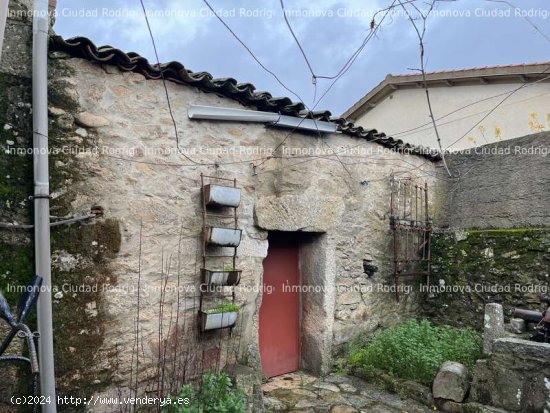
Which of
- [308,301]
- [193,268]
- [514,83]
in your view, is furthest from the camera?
[514,83]

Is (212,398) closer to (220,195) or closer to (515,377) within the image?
(220,195)

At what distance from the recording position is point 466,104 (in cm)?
786

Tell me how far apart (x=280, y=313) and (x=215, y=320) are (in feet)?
4.34

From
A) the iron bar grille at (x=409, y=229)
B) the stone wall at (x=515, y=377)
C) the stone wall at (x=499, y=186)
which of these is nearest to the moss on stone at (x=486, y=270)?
the iron bar grille at (x=409, y=229)

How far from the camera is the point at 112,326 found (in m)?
Answer: 2.94

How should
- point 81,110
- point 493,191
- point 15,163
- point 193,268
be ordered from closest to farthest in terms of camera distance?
point 15,163, point 81,110, point 193,268, point 493,191

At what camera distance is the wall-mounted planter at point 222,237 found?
11.1ft

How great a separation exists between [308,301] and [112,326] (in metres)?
2.40

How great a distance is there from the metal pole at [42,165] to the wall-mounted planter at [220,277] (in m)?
1.22

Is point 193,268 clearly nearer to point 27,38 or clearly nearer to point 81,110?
point 81,110

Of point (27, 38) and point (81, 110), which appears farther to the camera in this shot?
point (81, 110)

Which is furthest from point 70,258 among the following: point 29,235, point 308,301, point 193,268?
point 308,301

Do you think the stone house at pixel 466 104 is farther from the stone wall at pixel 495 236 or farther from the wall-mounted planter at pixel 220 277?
the wall-mounted planter at pixel 220 277

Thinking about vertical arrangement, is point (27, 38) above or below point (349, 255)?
above
